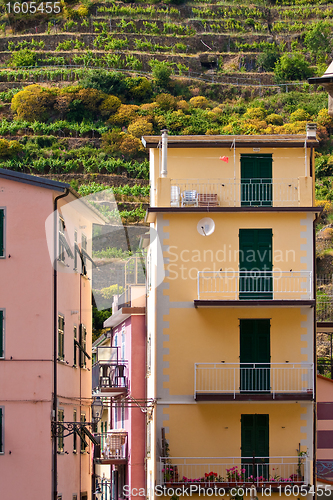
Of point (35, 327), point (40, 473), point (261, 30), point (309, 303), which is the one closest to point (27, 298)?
point (35, 327)

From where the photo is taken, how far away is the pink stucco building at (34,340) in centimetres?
2066

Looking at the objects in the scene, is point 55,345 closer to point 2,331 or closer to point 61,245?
point 2,331

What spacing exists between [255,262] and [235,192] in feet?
6.62

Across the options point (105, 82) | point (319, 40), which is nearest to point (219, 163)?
point (105, 82)

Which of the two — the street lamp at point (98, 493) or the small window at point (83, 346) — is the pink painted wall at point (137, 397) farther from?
the street lamp at point (98, 493)

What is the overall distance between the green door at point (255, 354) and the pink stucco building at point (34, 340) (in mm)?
4446

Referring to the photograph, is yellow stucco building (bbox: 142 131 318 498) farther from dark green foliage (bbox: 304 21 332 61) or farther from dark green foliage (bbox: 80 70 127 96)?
dark green foliage (bbox: 304 21 332 61)

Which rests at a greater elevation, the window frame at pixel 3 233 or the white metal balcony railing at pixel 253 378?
the window frame at pixel 3 233

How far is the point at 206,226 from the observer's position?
2266 cm

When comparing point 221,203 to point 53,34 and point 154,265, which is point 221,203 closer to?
point 154,265

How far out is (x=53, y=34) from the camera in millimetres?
94312

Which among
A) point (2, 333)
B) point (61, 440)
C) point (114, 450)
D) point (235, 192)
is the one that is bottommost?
point (114, 450)

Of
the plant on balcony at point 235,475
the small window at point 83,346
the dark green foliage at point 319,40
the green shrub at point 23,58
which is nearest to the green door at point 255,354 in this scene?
the plant on balcony at point 235,475

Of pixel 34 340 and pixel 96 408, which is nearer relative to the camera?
pixel 34 340
